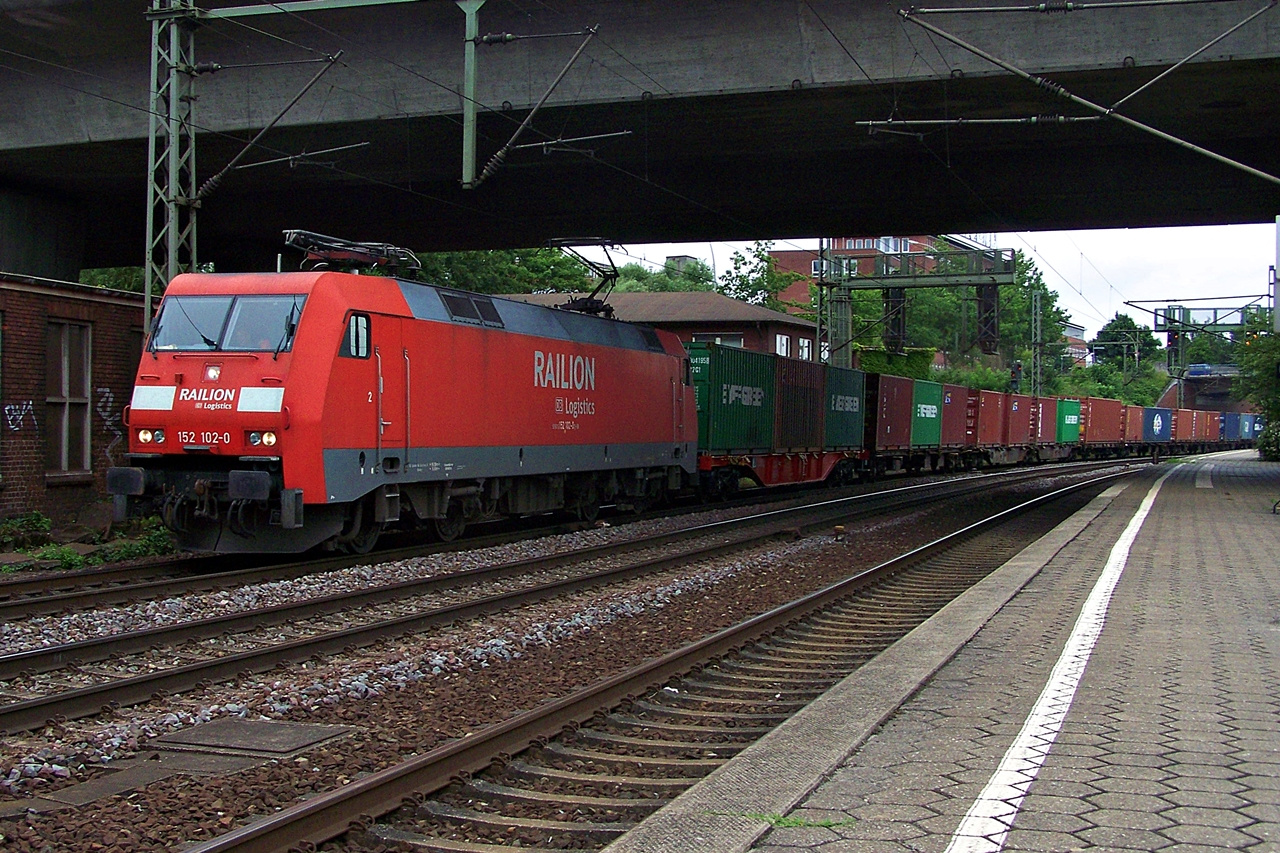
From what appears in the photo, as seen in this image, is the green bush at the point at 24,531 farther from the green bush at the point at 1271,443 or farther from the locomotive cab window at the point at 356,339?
the green bush at the point at 1271,443

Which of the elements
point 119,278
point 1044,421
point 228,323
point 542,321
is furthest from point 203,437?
point 119,278

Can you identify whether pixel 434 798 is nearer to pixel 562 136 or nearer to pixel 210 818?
pixel 210 818

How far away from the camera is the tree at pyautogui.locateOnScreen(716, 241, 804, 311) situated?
6950 cm

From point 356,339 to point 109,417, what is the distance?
6.71m

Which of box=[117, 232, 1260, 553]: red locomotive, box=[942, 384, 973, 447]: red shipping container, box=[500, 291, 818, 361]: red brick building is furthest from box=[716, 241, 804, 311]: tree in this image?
box=[117, 232, 1260, 553]: red locomotive

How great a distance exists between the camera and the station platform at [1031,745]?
454cm

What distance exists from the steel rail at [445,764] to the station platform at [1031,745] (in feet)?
4.28

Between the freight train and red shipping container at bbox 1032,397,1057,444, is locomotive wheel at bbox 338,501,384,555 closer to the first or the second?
the freight train

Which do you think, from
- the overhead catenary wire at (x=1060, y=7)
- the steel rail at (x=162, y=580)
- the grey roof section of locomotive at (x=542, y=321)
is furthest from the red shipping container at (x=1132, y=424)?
the steel rail at (x=162, y=580)

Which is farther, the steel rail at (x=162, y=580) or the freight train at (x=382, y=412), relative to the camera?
the freight train at (x=382, y=412)

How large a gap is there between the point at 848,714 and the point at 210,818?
322cm

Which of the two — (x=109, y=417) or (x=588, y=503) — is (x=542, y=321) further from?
(x=109, y=417)

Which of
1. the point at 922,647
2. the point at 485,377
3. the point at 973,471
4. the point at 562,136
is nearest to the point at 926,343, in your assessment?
the point at 973,471

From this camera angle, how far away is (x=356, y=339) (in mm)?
13141
